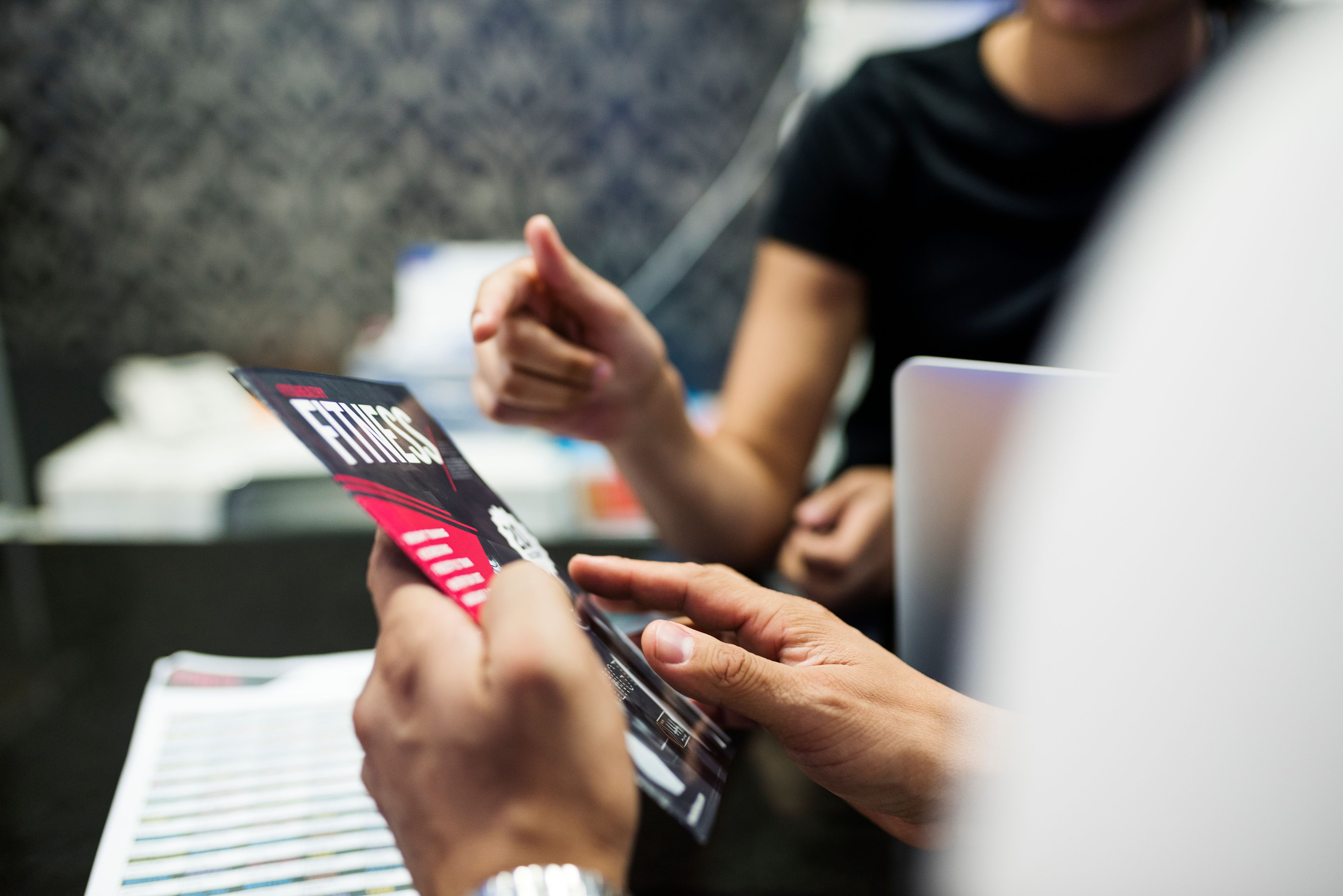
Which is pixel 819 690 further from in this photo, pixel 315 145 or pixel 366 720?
pixel 315 145

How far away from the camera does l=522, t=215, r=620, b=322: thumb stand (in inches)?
23.5

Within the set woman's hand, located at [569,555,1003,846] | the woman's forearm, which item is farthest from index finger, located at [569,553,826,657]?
the woman's forearm

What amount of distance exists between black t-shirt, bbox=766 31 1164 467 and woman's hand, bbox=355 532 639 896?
797 mm

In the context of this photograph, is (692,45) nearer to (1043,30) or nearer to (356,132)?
(356,132)

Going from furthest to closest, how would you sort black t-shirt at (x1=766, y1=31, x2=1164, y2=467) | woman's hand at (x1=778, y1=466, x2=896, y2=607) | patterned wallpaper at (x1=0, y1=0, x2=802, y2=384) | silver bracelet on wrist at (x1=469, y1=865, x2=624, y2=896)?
1. patterned wallpaper at (x1=0, y1=0, x2=802, y2=384)
2. black t-shirt at (x1=766, y1=31, x2=1164, y2=467)
3. woman's hand at (x1=778, y1=466, x2=896, y2=607)
4. silver bracelet on wrist at (x1=469, y1=865, x2=624, y2=896)

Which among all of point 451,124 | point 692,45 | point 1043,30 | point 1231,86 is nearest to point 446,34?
point 451,124

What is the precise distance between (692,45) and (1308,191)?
1.98m

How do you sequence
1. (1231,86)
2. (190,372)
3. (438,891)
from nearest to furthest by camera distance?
(438,891), (1231,86), (190,372)

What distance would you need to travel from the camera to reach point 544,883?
0.25m

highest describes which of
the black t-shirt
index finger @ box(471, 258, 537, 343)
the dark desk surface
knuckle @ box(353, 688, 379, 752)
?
the black t-shirt

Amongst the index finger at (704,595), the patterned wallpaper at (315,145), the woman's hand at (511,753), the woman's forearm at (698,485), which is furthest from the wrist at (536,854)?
the patterned wallpaper at (315,145)

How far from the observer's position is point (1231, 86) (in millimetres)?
824

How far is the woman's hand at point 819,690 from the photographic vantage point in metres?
0.33

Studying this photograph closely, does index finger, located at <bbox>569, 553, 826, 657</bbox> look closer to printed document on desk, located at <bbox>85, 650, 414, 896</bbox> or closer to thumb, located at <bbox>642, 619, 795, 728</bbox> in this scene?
thumb, located at <bbox>642, 619, 795, 728</bbox>
